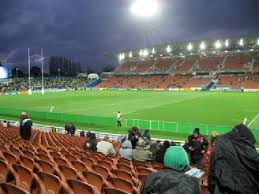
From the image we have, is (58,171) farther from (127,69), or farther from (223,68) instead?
(127,69)

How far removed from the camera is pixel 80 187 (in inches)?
187

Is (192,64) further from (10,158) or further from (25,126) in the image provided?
(10,158)

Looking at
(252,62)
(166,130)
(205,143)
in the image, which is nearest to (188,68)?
(252,62)

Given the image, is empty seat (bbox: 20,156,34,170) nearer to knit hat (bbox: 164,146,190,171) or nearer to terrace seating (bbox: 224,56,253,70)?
knit hat (bbox: 164,146,190,171)

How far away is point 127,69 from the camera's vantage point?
128750mm

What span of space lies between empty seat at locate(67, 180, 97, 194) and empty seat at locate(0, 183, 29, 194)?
106cm

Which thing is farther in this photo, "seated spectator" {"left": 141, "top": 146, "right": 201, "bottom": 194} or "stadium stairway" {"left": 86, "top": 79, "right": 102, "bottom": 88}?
"stadium stairway" {"left": 86, "top": 79, "right": 102, "bottom": 88}

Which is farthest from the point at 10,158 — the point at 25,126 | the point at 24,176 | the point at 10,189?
the point at 25,126

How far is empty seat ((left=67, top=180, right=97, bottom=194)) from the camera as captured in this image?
4.62 m

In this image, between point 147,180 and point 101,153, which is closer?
point 147,180

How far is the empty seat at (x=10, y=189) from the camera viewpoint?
12.2 feet

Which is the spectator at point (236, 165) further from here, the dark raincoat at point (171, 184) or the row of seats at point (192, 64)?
the row of seats at point (192, 64)

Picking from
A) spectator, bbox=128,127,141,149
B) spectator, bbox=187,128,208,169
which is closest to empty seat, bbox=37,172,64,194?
spectator, bbox=187,128,208,169

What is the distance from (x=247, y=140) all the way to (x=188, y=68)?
110017mm
